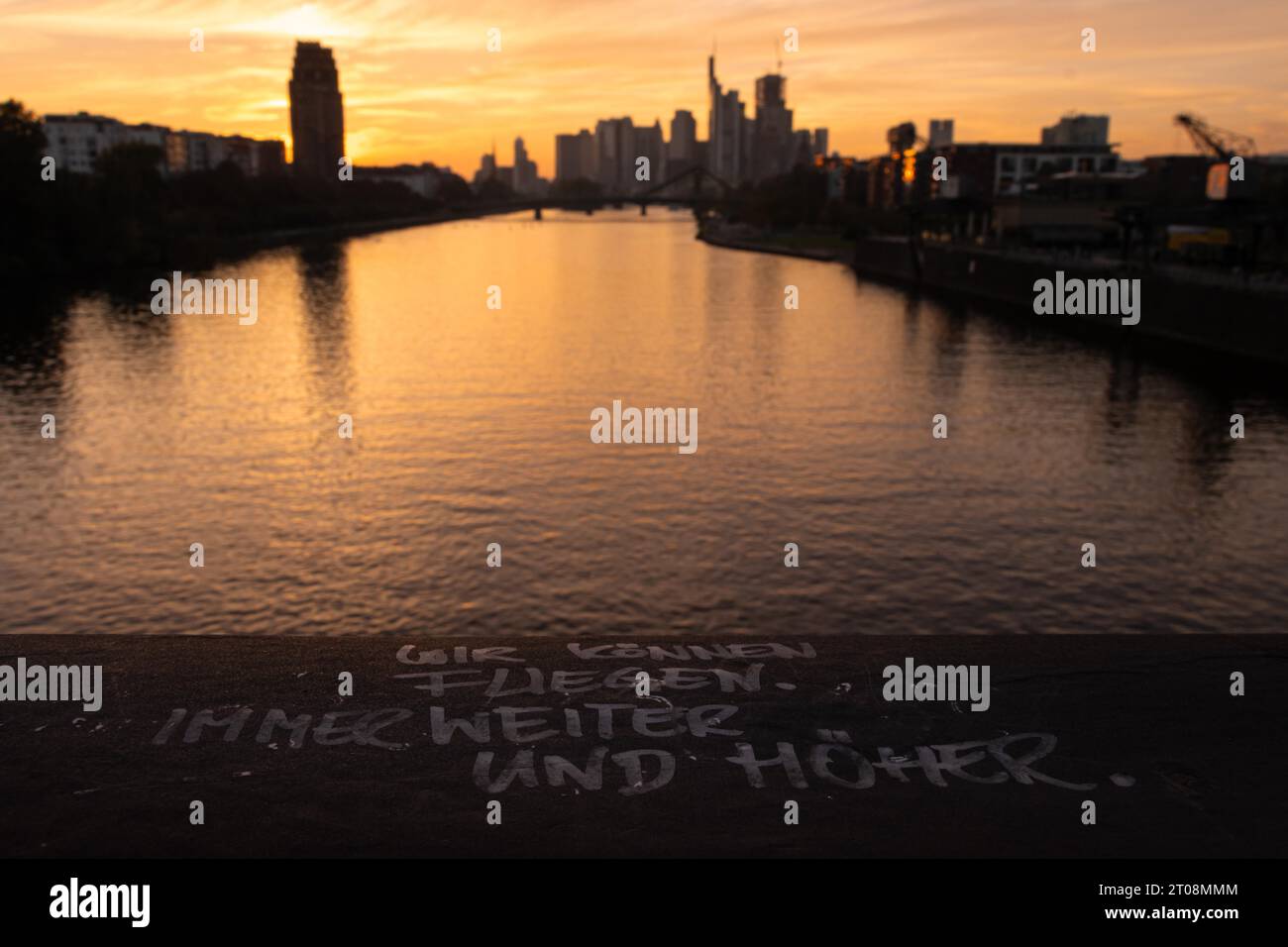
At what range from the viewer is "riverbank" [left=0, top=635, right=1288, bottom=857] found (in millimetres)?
9578

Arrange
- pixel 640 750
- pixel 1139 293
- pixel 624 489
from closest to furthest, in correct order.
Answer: pixel 640 750 → pixel 624 489 → pixel 1139 293

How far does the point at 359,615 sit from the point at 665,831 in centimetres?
1387

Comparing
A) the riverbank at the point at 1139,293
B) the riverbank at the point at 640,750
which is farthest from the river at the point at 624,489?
the riverbank at the point at 1139,293

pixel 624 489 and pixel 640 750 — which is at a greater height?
pixel 640 750

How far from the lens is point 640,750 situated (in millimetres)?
11242

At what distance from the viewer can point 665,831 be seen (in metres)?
9.66

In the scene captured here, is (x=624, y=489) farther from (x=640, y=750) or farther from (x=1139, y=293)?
(x=1139, y=293)

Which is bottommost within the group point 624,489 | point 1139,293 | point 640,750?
point 624,489

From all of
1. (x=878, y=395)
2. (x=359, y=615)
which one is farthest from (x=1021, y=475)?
(x=359, y=615)

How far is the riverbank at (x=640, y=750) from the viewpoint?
31.4ft

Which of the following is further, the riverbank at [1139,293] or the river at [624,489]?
the riverbank at [1139,293]

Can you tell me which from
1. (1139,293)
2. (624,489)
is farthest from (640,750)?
(1139,293)

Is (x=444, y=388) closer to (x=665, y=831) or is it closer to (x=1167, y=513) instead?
(x=1167, y=513)

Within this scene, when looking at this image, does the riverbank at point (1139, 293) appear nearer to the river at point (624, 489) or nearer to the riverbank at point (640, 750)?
the river at point (624, 489)
